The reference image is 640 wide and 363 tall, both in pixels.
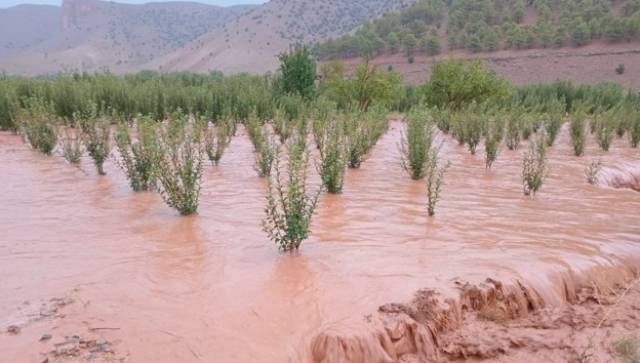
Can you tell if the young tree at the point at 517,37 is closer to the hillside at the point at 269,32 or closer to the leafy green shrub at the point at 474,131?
the hillside at the point at 269,32

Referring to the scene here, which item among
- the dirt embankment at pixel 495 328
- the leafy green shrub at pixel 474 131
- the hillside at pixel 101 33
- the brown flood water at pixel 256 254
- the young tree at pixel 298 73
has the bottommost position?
the dirt embankment at pixel 495 328

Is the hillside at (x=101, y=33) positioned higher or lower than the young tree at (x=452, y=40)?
higher

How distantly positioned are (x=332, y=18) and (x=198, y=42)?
2814 cm

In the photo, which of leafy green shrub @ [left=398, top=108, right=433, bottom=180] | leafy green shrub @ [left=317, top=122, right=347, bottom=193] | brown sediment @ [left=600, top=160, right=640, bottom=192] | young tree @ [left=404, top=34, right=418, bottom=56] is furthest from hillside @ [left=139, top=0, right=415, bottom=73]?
leafy green shrub @ [left=317, top=122, right=347, bottom=193]

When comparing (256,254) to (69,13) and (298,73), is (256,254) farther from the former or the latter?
(69,13)

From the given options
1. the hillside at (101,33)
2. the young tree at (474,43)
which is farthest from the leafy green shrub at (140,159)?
the hillside at (101,33)

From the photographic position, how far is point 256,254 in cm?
519

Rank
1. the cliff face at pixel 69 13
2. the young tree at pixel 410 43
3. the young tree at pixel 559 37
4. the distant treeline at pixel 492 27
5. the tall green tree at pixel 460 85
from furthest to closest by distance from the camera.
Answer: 1. the cliff face at pixel 69 13
2. the young tree at pixel 410 43
3. the young tree at pixel 559 37
4. the distant treeline at pixel 492 27
5. the tall green tree at pixel 460 85

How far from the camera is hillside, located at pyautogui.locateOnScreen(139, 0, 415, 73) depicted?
9062cm

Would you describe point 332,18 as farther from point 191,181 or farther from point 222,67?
point 191,181

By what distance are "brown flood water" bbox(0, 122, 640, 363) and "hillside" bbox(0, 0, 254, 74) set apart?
105407 millimetres

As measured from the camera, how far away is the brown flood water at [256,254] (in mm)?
3801

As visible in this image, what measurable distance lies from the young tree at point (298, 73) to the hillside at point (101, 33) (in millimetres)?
92557

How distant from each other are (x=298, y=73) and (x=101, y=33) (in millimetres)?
121101
